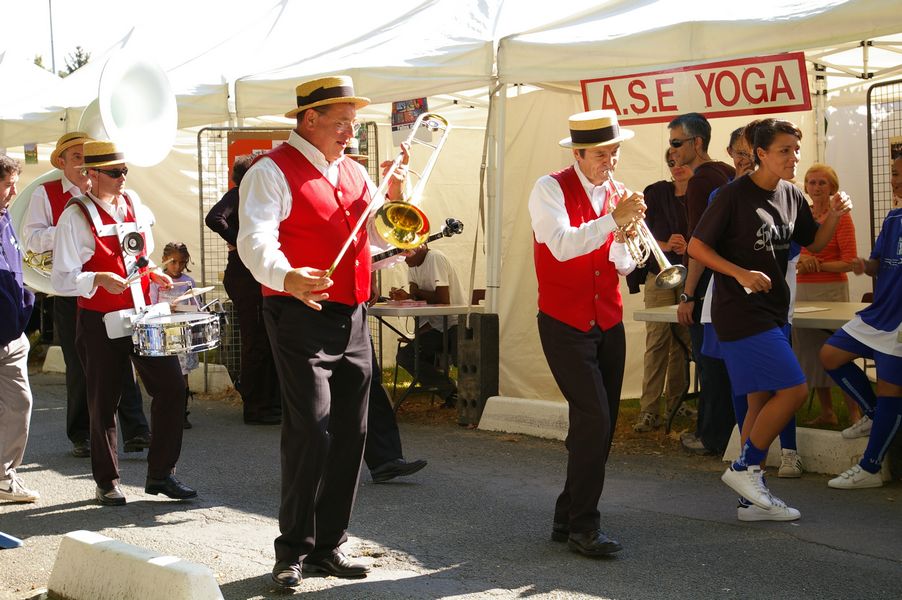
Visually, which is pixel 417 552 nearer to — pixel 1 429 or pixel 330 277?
pixel 330 277

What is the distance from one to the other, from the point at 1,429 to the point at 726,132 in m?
6.52

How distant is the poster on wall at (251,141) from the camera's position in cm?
1105

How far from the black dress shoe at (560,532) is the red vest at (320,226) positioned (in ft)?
4.98

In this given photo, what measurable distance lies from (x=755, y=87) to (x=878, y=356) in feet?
8.30

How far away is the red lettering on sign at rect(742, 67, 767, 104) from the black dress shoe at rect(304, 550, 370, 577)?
16.2 ft

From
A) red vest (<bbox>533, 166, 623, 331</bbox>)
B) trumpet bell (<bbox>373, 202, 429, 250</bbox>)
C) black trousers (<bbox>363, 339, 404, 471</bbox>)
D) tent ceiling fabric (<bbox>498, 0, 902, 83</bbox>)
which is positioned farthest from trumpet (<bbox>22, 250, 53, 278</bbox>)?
red vest (<bbox>533, 166, 623, 331</bbox>)

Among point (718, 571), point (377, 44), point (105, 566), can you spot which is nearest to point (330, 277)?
point (105, 566)

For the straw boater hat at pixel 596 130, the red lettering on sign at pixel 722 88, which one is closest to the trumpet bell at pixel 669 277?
the straw boater hat at pixel 596 130

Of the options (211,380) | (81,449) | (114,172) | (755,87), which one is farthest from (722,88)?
(211,380)

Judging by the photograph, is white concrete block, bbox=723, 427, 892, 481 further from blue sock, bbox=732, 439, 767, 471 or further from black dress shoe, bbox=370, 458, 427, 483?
black dress shoe, bbox=370, 458, 427, 483

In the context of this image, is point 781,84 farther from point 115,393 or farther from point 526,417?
point 115,393

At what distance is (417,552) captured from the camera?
5539mm

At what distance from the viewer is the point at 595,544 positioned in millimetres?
5238

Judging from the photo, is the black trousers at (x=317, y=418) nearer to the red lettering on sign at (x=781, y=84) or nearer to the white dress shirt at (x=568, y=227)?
the white dress shirt at (x=568, y=227)
